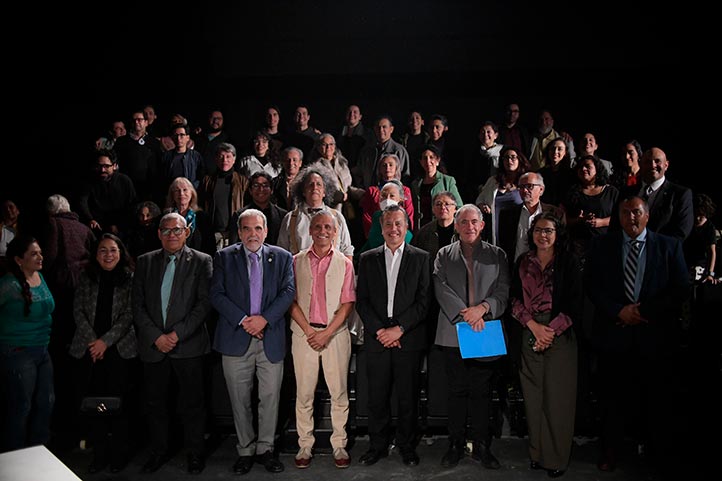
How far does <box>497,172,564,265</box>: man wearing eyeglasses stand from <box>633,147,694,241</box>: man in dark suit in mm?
691

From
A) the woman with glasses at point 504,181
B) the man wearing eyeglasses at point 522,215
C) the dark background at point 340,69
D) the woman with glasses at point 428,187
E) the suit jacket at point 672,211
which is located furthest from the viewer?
the dark background at point 340,69

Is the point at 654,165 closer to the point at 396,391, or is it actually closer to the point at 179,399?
the point at 396,391

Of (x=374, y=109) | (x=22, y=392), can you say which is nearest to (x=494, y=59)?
(x=374, y=109)

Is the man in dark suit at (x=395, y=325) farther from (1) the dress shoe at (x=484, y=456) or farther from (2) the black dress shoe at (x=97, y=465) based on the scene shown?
(2) the black dress shoe at (x=97, y=465)

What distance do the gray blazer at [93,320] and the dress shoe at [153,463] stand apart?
65cm

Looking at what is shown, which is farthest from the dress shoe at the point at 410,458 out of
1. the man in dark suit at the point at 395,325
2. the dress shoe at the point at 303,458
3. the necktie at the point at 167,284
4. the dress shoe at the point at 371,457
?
the necktie at the point at 167,284

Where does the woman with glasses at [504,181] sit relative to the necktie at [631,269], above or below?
above

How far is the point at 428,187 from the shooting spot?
541 centimetres

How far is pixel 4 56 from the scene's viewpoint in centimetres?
808

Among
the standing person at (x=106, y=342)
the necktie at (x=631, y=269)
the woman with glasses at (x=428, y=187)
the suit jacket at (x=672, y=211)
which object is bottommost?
the standing person at (x=106, y=342)

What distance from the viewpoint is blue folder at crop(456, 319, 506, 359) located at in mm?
3629

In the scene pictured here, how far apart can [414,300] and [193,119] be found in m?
5.83

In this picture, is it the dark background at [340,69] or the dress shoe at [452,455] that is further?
the dark background at [340,69]

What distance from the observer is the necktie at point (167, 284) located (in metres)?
3.80
